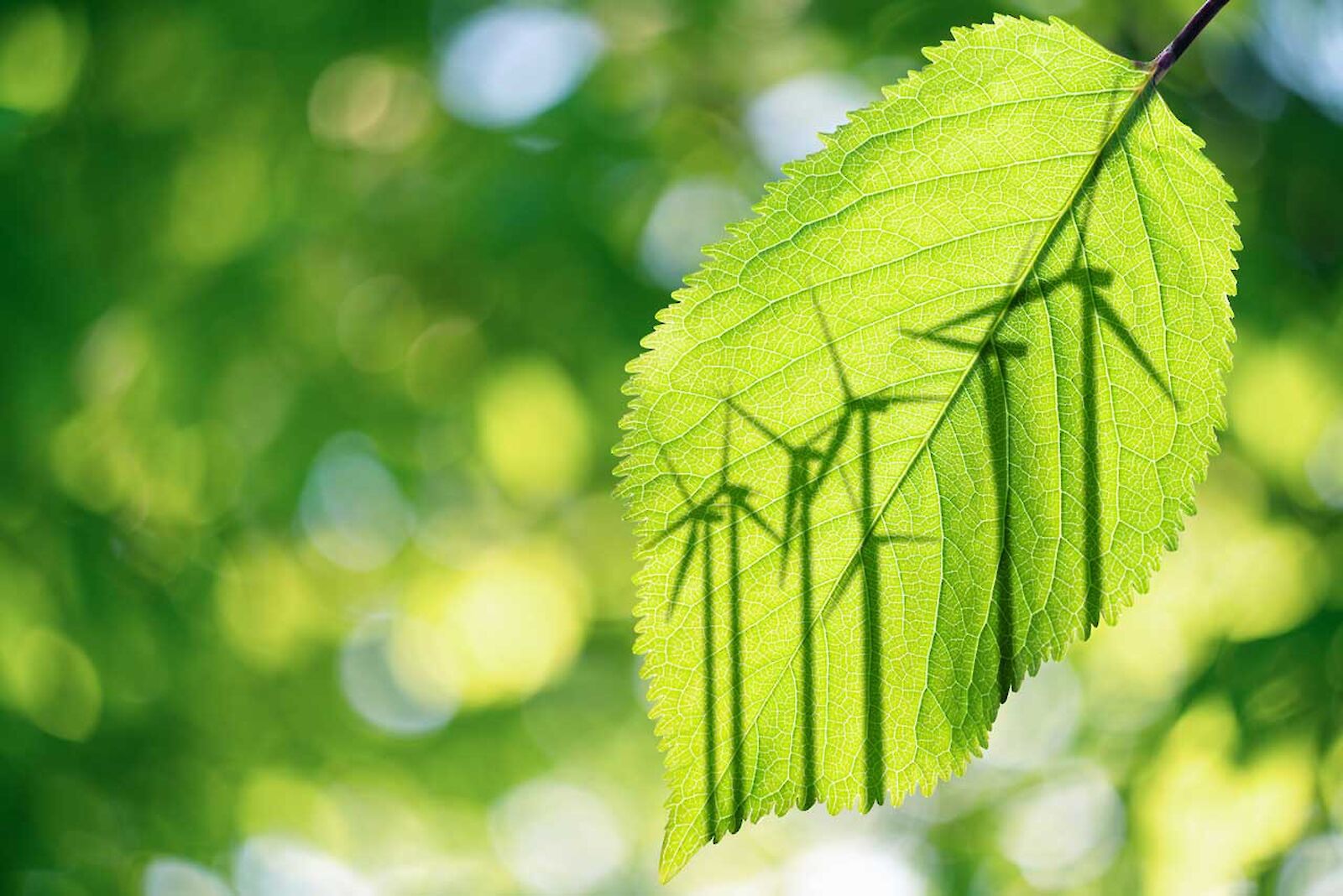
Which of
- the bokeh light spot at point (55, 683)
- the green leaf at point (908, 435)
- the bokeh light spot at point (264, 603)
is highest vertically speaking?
the bokeh light spot at point (264, 603)

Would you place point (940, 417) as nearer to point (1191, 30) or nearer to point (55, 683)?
point (1191, 30)

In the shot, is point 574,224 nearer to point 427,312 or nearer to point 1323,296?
point 427,312

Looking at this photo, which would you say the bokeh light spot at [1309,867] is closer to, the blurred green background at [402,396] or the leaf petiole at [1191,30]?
the blurred green background at [402,396]

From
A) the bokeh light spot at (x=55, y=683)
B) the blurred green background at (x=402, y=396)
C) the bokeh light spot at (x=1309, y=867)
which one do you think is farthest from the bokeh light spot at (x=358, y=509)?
the bokeh light spot at (x=1309, y=867)

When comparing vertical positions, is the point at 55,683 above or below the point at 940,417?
above

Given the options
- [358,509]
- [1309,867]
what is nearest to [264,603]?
[358,509]
